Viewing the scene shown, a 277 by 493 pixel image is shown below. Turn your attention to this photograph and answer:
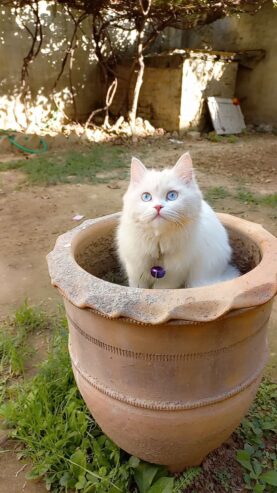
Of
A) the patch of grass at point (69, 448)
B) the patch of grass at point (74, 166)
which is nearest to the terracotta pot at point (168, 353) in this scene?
the patch of grass at point (69, 448)

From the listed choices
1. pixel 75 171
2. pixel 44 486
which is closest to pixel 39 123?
pixel 75 171

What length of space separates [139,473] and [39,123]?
7.37m

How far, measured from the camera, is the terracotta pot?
1.01 m

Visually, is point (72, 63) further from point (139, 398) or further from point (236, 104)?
point (139, 398)

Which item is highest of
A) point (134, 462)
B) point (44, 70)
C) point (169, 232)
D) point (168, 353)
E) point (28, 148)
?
point (44, 70)

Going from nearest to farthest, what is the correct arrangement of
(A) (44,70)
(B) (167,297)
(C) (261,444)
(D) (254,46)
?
(B) (167,297)
(C) (261,444)
(A) (44,70)
(D) (254,46)

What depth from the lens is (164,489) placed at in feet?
4.24

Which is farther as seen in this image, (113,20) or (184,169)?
(113,20)

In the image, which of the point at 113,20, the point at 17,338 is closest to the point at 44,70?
the point at 113,20

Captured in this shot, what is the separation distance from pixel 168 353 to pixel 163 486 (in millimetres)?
563

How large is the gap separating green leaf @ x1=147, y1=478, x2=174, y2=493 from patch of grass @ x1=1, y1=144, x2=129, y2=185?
4117 millimetres

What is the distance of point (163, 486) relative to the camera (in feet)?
4.28

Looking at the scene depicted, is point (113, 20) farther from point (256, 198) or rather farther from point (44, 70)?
point (256, 198)

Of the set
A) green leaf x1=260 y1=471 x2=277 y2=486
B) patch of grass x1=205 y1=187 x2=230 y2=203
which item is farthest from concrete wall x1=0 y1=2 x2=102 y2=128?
green leaf x1=260 y1=471 x2=277 y2=486
